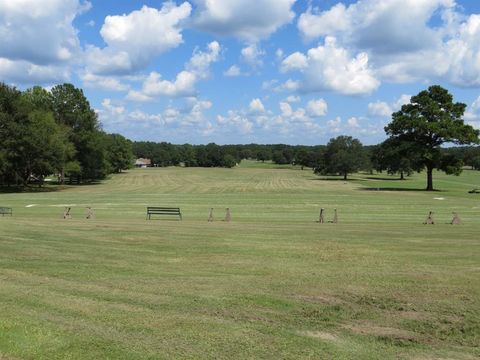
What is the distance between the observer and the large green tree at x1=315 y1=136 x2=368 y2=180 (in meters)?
134

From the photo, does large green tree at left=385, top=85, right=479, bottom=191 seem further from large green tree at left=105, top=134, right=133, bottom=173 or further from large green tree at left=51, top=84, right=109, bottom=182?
large green tree at left=105, top=134, right=133, bottom=173

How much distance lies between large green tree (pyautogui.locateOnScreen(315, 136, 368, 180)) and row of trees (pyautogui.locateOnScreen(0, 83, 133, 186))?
63472 mm

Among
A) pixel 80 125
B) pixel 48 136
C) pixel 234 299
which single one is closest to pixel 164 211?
pixel 234 299

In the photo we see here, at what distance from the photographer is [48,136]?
7200cm

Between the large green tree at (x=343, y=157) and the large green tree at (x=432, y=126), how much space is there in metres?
59.4

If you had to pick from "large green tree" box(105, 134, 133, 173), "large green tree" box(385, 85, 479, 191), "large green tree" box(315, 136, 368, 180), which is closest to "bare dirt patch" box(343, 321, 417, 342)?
"large green tree" box(385, 85, 479, 191)

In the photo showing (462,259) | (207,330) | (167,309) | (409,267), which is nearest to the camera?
(207,330)

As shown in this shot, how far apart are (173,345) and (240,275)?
5295mm

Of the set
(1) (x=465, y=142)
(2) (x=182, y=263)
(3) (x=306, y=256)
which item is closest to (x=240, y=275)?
(2) (x=182, y=263)

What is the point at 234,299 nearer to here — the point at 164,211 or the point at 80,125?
the point at 164,211

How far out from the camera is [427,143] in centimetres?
7288

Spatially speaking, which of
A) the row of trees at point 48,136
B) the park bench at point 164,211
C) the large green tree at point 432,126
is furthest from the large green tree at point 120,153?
the park bench at point 164,211

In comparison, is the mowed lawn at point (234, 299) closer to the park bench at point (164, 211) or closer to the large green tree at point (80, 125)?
Answer: the park bench at point (164, 211)

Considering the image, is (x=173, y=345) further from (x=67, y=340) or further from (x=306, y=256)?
(x=306, y=256)
